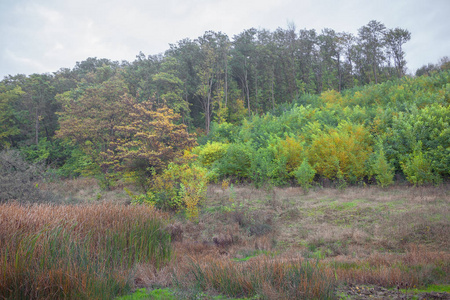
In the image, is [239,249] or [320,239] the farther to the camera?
[320,239]

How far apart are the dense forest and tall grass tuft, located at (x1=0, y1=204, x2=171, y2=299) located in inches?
271

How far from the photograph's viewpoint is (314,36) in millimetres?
55750

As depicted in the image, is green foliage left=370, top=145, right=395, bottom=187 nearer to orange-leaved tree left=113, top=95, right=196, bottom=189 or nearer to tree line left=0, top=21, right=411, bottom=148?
orange-leaved tree left=113, top=95, right=196, bottom=189

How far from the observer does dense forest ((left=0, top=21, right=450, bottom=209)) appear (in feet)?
60.0

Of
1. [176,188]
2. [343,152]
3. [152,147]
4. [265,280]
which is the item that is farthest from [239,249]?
[343,152]

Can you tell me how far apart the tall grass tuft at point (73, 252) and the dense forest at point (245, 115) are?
22.5 ft

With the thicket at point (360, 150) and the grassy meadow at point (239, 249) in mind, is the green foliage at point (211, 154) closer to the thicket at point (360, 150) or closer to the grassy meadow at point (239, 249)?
the thicket at point (360, 150)

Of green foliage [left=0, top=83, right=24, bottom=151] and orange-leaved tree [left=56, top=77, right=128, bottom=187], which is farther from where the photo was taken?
green foliage [left=0, top=83, right=24, bottom=151]

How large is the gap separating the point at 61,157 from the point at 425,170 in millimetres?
49063

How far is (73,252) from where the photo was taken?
235 inches

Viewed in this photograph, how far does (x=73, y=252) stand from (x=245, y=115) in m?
44.9

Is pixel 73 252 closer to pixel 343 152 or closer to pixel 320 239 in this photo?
pixel 320 239

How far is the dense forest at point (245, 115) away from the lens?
18297mm

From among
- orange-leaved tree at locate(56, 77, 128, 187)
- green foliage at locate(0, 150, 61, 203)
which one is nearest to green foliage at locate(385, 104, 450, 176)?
green foliage at locate(0, 150, 61, 203)
